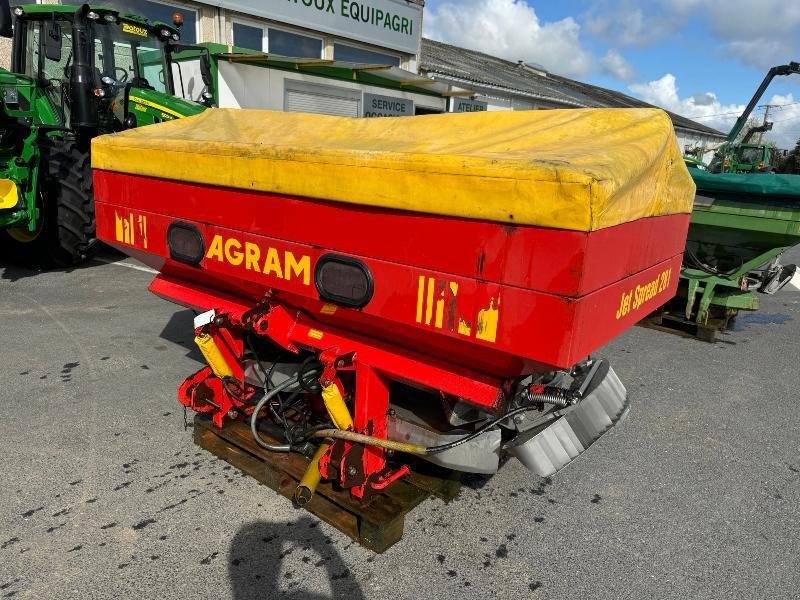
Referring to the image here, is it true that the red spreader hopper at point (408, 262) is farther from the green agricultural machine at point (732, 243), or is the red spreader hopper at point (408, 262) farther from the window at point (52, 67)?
the window at point (52, 67)

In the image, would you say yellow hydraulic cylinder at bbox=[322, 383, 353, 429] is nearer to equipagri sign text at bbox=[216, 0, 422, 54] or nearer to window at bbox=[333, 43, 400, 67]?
equipagri sign text at bbox=[216, 0, 422, 54]

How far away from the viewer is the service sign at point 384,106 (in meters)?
13.2

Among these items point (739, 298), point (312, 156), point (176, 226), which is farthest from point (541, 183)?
point (739, 298)

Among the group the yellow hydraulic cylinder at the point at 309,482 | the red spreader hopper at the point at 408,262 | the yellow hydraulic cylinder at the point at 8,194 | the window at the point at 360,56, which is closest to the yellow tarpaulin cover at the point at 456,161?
the red spreader hopper at the point at 408,262

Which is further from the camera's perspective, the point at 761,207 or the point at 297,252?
the point at 761,207

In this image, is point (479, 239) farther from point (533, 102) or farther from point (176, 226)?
point (533, 102)

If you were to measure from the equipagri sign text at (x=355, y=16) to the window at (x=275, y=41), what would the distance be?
0.34 metres

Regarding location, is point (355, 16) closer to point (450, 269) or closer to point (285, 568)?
point (450, 269)

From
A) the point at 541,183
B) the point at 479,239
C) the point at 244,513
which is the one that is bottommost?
the point at 244,513

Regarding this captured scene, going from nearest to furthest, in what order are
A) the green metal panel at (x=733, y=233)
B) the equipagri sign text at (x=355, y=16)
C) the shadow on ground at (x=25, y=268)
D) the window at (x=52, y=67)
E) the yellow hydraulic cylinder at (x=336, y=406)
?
the yellow hydraulic cylinder at (x=336, y=406)
the green metal panel at (x=733, y=233)
the shadow on ground at (x=25, y=268)
the window at (x=52, y=67)
the equipagri sign text at (x=355, y=16)

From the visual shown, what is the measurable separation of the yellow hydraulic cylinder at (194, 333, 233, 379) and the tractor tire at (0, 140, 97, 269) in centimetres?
422

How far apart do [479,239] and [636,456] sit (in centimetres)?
204

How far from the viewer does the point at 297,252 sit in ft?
7.09

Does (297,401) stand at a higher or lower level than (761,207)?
lower
